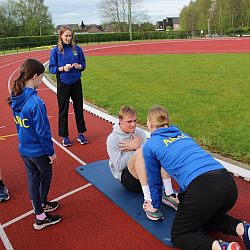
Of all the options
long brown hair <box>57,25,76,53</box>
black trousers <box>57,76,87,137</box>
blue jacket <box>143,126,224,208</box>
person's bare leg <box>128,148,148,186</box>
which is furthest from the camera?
black trousers <box>57,76,87,137</box>

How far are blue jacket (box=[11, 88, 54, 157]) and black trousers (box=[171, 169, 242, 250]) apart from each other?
56.4 inches

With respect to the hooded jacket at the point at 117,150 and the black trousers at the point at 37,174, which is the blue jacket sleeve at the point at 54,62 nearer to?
the hooded jacket at the point at 117,150

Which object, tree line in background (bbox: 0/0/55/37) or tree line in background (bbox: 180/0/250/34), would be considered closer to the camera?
tree line in background (bbox: 0/0/55/37)

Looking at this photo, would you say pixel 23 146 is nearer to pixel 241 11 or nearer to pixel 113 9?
pixel 113 9

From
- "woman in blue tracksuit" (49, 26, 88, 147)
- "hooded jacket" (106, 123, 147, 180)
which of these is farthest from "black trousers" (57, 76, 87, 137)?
"hooded jacket" (106, 123, 147, 180)

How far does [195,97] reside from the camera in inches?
385

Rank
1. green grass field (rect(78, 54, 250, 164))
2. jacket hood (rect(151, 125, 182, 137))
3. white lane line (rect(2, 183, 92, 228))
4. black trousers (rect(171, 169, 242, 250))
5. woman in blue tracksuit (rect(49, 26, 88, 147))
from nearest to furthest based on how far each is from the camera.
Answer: black trousers (rect(171, 169, 242, 250)) < jacket hood (rect(151, 125, 182, 137)) < white lane line (rect(2, 183, 92, 228)) < woman in blue tracksuit (rect(49, 26, 88, 147)) < green grass field (rect(78, 54, 250, 164))

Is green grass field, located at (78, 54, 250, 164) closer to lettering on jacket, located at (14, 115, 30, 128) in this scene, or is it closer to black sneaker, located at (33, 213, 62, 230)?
black sneaker, located at (33, 213, 62, 230)

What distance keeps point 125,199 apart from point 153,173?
960mm

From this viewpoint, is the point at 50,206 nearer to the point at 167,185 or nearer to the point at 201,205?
the point at 167,185

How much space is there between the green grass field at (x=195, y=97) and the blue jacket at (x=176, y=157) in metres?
2.52

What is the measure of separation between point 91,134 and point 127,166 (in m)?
3.09

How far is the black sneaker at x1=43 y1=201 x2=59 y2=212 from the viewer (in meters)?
3.86

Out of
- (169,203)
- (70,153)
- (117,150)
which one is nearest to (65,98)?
(70,153)
